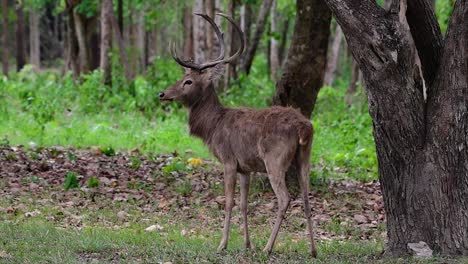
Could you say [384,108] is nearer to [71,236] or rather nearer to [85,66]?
[71,236]

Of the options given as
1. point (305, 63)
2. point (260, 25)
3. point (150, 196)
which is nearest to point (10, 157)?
point (150, 196)

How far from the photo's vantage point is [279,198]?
8195 mm

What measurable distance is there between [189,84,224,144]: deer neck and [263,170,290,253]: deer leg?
1.21 metres

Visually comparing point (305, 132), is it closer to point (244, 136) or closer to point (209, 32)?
point (244, 136)

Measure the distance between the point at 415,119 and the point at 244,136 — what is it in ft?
6.02

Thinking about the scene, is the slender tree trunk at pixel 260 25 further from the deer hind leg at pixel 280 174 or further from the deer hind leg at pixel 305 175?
the deer hind leg at pixel 280 174

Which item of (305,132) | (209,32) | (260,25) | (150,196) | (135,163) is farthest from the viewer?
(260,25)

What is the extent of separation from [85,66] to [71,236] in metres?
18.3

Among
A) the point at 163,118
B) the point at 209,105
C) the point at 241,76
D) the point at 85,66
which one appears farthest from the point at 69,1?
the point at 209,105

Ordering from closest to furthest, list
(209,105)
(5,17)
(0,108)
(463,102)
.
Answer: (463,102), (209,105), (0,108), (5,17)

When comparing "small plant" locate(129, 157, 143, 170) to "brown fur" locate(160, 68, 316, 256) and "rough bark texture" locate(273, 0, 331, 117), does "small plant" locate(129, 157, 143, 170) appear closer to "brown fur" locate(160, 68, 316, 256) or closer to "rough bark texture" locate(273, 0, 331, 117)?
"rough bark texture" locate(273, 0, 331, 117)

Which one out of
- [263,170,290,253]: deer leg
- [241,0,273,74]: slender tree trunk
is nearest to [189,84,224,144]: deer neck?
[263,170,290,253]: deer leg

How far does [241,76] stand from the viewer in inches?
874

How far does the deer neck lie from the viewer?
9234 millimetres
